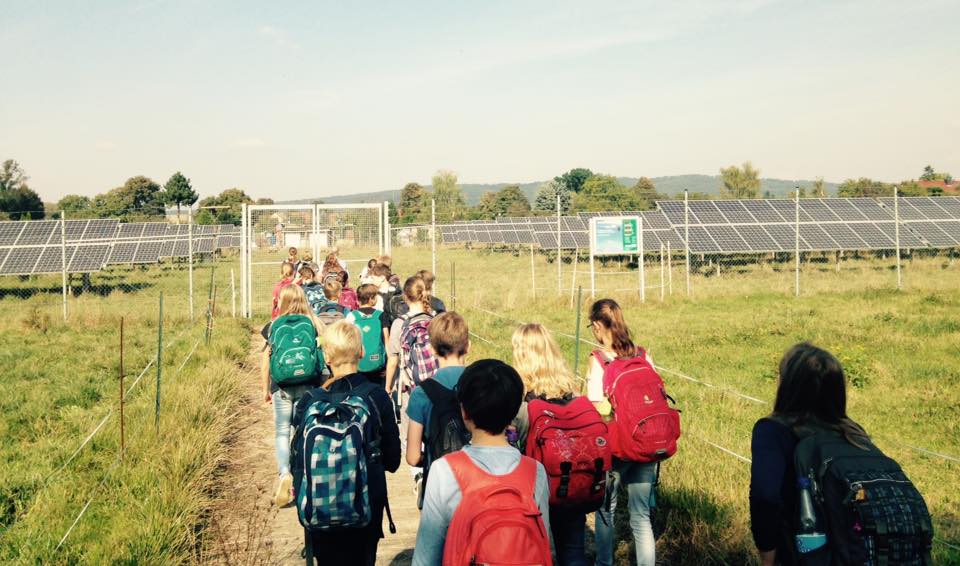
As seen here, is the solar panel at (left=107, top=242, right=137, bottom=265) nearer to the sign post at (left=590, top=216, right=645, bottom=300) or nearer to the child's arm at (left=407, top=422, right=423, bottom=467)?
the sign post at (left=590, top=216, right=645, bottom=300)

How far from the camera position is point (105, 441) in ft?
22.9

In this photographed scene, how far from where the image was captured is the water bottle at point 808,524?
8.16 ft

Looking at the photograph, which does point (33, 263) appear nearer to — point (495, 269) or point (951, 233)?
point (495, 269)

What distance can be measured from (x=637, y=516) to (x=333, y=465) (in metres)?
1.92

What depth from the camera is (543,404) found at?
11.3ft

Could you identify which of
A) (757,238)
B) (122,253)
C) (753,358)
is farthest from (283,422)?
(122,253)

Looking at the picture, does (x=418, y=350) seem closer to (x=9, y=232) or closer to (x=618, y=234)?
(x=618, y=234)

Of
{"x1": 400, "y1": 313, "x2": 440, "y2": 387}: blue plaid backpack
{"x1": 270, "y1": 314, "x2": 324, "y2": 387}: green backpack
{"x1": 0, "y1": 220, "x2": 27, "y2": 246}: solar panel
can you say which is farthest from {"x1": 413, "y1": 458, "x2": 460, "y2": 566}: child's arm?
{"x1": 0, "y1": 220, "x2": 27, "y2": 246}: solar panel

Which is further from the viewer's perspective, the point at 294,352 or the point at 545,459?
the point at 294,352

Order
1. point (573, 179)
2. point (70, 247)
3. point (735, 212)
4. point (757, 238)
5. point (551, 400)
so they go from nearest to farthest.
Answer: point (551, 400) → point (70, 247) → point (757, 238) → point (735, 212) → point (573, 179)

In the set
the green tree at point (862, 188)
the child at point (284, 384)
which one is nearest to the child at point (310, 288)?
the child at point (284, 384)

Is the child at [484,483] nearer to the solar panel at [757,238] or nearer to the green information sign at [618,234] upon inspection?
the green information sign at [618,234]

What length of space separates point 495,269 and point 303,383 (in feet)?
92.0

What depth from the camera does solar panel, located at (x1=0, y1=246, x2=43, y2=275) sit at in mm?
22766
